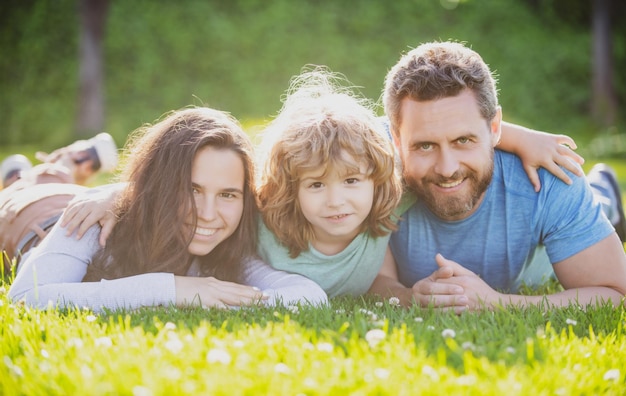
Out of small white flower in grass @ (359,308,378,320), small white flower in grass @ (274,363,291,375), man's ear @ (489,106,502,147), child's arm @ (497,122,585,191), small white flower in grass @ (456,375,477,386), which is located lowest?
small white flower in grass @ (456,375,477,386)

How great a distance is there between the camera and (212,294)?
3.26 meters

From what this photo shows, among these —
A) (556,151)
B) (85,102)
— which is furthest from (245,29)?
Result: (556,151)

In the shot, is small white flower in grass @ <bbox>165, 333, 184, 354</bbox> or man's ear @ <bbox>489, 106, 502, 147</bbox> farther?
man's ear @ <bbox>489, 106, 502, 147</bbox>

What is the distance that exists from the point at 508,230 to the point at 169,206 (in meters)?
1.88

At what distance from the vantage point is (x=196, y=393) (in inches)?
77.8

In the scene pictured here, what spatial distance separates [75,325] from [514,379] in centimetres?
171

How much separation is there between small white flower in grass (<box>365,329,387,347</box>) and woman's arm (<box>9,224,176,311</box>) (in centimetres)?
116

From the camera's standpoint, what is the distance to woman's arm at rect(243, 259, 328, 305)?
3348 millimetres

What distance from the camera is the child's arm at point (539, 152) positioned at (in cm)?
366

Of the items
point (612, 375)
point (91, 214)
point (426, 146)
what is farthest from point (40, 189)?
point (612, 375)

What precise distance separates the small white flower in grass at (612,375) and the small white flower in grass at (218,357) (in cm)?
126

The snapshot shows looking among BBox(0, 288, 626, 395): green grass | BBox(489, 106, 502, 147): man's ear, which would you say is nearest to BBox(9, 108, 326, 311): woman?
BBox(0, 288, 626, 395): green grass

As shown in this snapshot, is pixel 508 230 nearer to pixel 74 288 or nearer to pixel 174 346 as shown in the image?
pixel 174 346

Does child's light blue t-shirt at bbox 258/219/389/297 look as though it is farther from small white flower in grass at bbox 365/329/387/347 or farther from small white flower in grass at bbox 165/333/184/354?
small white flower in grass at bbox 165/333/184/354
